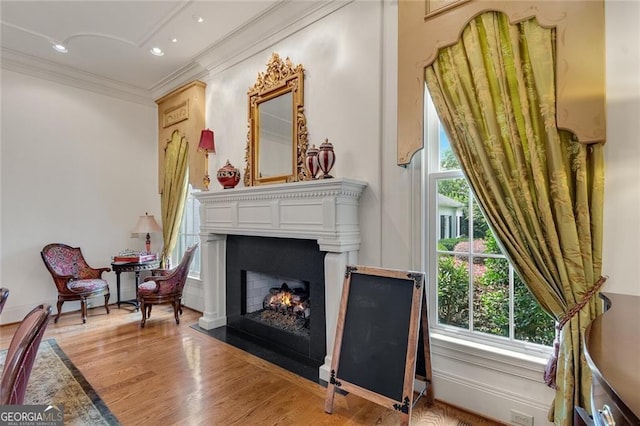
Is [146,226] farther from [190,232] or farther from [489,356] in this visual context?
[489,356]

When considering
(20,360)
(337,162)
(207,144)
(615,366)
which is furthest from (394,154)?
(207,144)

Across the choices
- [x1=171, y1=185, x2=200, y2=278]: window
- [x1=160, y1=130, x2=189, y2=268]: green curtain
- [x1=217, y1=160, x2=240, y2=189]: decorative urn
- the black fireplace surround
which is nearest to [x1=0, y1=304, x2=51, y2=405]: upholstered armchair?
the black fireplace surround

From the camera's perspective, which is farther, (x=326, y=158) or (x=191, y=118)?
(x=191, y=118)

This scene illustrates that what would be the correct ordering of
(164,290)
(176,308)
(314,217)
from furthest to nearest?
(176,308) < (164,290) < (314,217)

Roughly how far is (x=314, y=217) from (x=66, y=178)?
3.91 m

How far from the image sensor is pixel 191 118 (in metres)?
4.27

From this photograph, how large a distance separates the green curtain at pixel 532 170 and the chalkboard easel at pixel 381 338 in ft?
2.17

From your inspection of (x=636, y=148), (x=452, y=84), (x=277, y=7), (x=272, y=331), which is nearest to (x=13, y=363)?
(x=272, y=331)

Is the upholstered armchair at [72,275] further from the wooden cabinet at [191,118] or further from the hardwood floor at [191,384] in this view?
the wooden cabinet at [191,118]

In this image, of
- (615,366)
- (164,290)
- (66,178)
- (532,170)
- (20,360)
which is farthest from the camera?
(66,178)

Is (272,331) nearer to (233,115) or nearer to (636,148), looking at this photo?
(233,115)

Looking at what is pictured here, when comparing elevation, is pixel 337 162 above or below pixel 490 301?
above

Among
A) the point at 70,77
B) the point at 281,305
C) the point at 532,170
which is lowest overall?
the point at 281,305

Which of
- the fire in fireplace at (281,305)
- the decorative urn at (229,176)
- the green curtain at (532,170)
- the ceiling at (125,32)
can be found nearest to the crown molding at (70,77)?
the ceiling at (125,32)
